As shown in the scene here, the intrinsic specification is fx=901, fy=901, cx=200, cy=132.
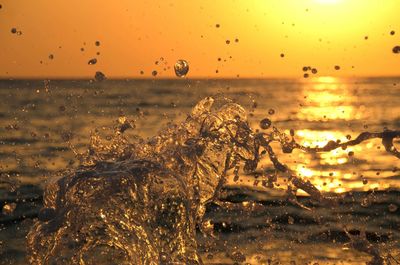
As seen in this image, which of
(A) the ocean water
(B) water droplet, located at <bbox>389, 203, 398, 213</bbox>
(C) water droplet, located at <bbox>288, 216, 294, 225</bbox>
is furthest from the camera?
(B) water droplet, located at <bbox>389, 203, 398, 213</bbox>

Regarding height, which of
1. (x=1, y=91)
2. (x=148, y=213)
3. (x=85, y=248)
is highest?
(x=148, y=213)

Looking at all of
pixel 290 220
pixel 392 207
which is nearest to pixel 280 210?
pixel 290 220

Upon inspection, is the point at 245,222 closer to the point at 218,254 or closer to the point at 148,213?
the point at 218,254

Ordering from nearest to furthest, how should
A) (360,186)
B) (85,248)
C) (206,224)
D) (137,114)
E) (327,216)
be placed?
(85,248), (206,224), (327,216), (360,186), (137,114)

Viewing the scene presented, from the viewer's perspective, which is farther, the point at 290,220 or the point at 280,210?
the point at 280,210

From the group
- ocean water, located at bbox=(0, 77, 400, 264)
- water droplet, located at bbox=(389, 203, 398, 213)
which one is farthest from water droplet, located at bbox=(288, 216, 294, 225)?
water droplet, located at bbox=(389, 203, 398, 213)

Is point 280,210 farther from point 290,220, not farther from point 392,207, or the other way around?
point 392,207

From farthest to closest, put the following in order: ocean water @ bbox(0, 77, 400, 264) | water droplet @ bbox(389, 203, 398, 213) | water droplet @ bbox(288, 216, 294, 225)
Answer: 1. water droplet @ bbox(389, 203, 398, 213)
2. water droplet @ bbox(288, 216, 294, 225)
3. ocean water @ bbox(0, 77, 400, 264)

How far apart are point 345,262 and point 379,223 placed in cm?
328

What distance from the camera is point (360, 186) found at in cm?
1866

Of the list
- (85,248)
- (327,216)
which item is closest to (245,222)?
(327,216)

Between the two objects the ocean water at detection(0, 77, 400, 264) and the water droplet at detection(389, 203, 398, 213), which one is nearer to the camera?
the ocean water at detection(0, 77, 400, 264)

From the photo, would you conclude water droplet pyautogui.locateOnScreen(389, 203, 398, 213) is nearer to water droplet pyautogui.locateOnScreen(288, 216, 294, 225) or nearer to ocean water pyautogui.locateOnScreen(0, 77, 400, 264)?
ocean water pyautogui.locateOnScreen(0, 77, 400, 264)

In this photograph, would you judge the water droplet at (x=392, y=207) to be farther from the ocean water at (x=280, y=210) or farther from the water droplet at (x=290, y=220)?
the water droplet at (x=290, y=220)
